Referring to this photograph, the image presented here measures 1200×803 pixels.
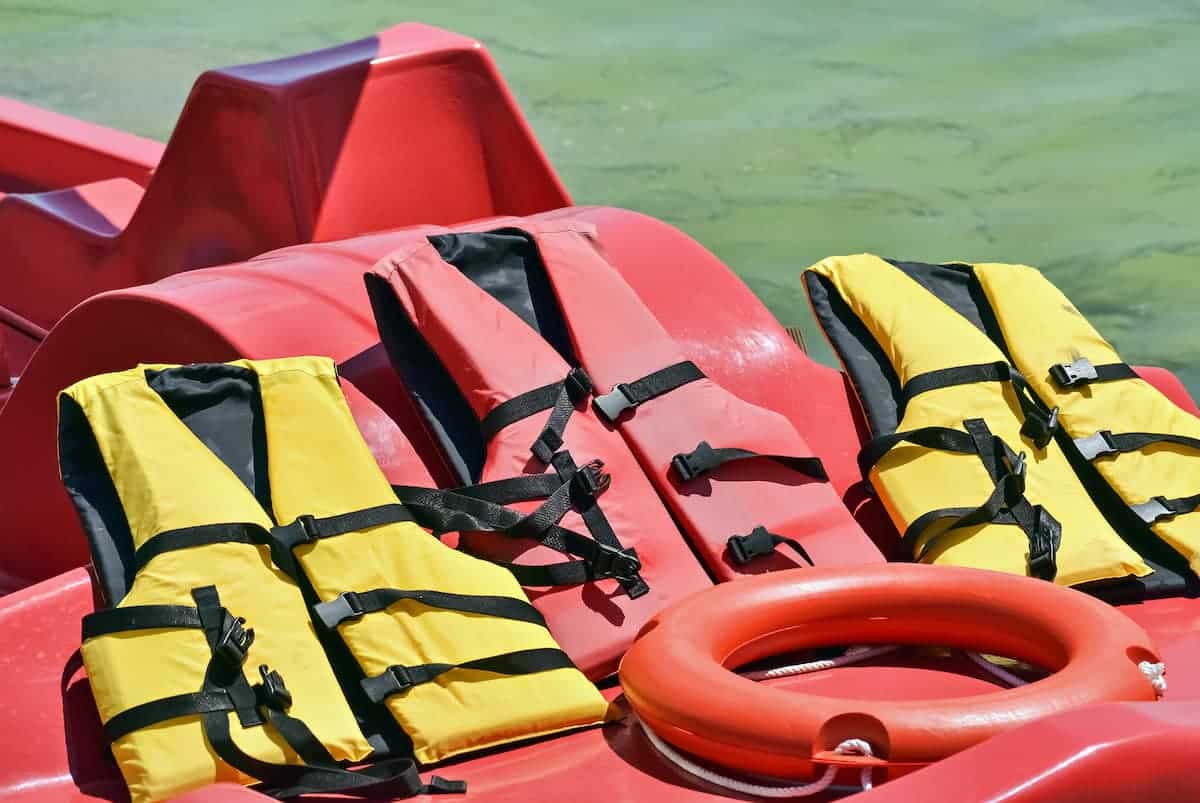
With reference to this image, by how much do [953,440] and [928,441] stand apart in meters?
0.04

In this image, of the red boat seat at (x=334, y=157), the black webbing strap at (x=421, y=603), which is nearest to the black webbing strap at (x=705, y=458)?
the black webbing strap at (x=421, y=603)

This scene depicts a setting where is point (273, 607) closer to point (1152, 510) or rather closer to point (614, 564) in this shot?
point (614, 564)

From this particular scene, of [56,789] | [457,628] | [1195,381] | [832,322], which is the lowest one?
[1195,381]

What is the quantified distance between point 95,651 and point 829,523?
1193 millimetres

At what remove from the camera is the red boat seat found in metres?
3.46

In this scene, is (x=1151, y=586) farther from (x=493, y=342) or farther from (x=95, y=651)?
(x=95, y=651)

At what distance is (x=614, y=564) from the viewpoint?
2.41 metres

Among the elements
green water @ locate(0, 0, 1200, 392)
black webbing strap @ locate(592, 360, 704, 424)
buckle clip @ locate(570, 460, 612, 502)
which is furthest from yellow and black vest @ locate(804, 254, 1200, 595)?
green water @ locate(0, 0, 1200, 392)

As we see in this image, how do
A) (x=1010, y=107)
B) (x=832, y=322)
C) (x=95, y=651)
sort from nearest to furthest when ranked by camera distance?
(x=95, y=651) → (x=832, y=322) → (x=1010, y=107)

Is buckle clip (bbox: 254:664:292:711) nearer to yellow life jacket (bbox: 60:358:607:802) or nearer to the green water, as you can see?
yellow life jacket (bbox: 60:358:607:802)

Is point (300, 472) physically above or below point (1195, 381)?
above

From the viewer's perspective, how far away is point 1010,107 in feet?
31.3

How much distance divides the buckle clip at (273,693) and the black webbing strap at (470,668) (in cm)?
11

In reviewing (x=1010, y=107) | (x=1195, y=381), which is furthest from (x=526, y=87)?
(x=1195, y=381)
